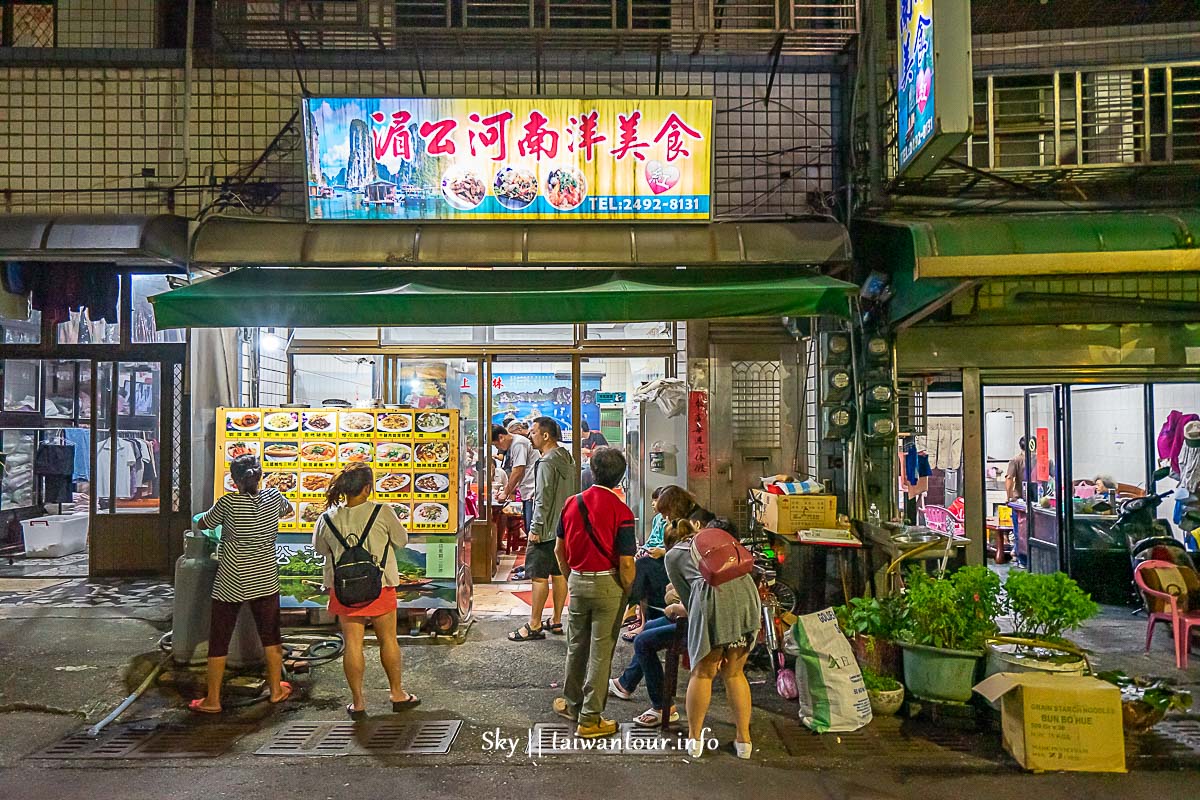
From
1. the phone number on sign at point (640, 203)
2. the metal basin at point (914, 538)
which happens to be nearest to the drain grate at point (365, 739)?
the metal basin at point (914, 538)

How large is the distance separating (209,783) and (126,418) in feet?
21.1

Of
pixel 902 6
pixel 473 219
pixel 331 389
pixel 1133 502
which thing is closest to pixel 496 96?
pixel 473 219

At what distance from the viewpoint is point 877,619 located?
6.14 m

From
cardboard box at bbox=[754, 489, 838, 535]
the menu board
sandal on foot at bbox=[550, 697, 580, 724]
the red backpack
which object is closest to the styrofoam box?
the menu board

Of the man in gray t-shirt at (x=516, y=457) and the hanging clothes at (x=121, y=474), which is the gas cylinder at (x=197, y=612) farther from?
the man in gray t-shirt at (x=516, y=457)

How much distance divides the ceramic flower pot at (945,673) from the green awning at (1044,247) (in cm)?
302

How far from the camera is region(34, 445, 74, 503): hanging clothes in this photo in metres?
11.5

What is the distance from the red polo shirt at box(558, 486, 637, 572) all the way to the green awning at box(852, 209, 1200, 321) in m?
3.30

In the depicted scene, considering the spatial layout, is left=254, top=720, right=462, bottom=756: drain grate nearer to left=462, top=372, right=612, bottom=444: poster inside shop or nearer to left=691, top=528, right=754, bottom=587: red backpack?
left=691, top=528, right=754, bottom=587: red backpack

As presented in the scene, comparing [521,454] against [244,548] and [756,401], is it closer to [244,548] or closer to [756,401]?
[756,401]

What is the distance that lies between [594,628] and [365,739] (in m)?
1.81

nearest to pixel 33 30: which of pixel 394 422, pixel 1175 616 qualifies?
pixel 394 422

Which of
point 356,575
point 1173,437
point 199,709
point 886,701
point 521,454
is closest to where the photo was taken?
point 356,575

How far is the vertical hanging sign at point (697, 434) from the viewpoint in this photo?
29.9 ft
